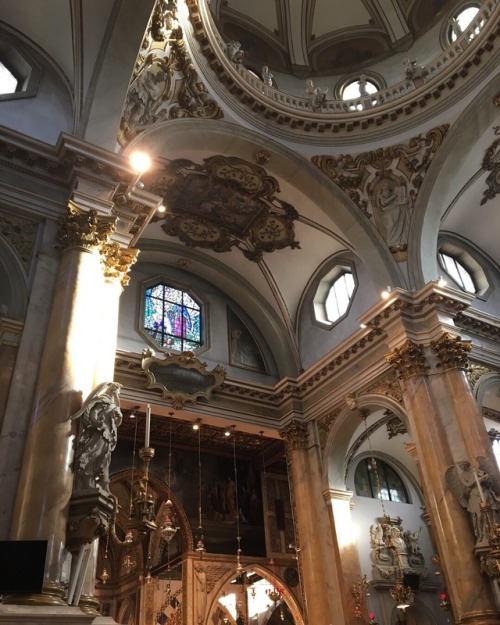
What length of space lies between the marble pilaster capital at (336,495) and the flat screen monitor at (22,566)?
29.1 feet

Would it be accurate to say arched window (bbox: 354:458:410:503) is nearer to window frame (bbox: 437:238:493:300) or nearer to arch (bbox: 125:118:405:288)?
window frame (bbox: 437:238:493:300)

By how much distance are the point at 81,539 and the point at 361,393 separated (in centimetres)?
828

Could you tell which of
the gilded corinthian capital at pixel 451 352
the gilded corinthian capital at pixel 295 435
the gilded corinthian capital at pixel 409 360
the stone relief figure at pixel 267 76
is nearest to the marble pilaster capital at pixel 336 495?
the gilded corinthian capital at pixel 295 435

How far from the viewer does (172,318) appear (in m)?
15.0

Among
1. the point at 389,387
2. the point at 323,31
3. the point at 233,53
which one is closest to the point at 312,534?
the point at 389,387

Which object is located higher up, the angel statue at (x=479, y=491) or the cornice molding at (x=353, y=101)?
the cornice molding at (x=353, y=101)

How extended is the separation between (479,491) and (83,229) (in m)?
7.34

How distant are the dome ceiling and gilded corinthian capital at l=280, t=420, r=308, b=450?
29.9 ft

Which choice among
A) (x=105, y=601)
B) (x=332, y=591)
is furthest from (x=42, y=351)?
(x=105, y=601)

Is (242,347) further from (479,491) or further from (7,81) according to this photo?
(7,81)

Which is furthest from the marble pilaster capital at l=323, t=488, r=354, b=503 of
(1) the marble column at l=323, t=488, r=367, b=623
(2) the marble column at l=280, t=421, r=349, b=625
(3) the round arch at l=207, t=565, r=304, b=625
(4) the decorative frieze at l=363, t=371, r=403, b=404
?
(3) the round arch at l=207, t=565, r=304, b=625

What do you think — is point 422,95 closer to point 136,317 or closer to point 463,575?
point 136,317

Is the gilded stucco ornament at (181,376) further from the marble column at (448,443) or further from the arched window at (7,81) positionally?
the arched window at (7,81)

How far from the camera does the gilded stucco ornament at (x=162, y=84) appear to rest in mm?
10234
